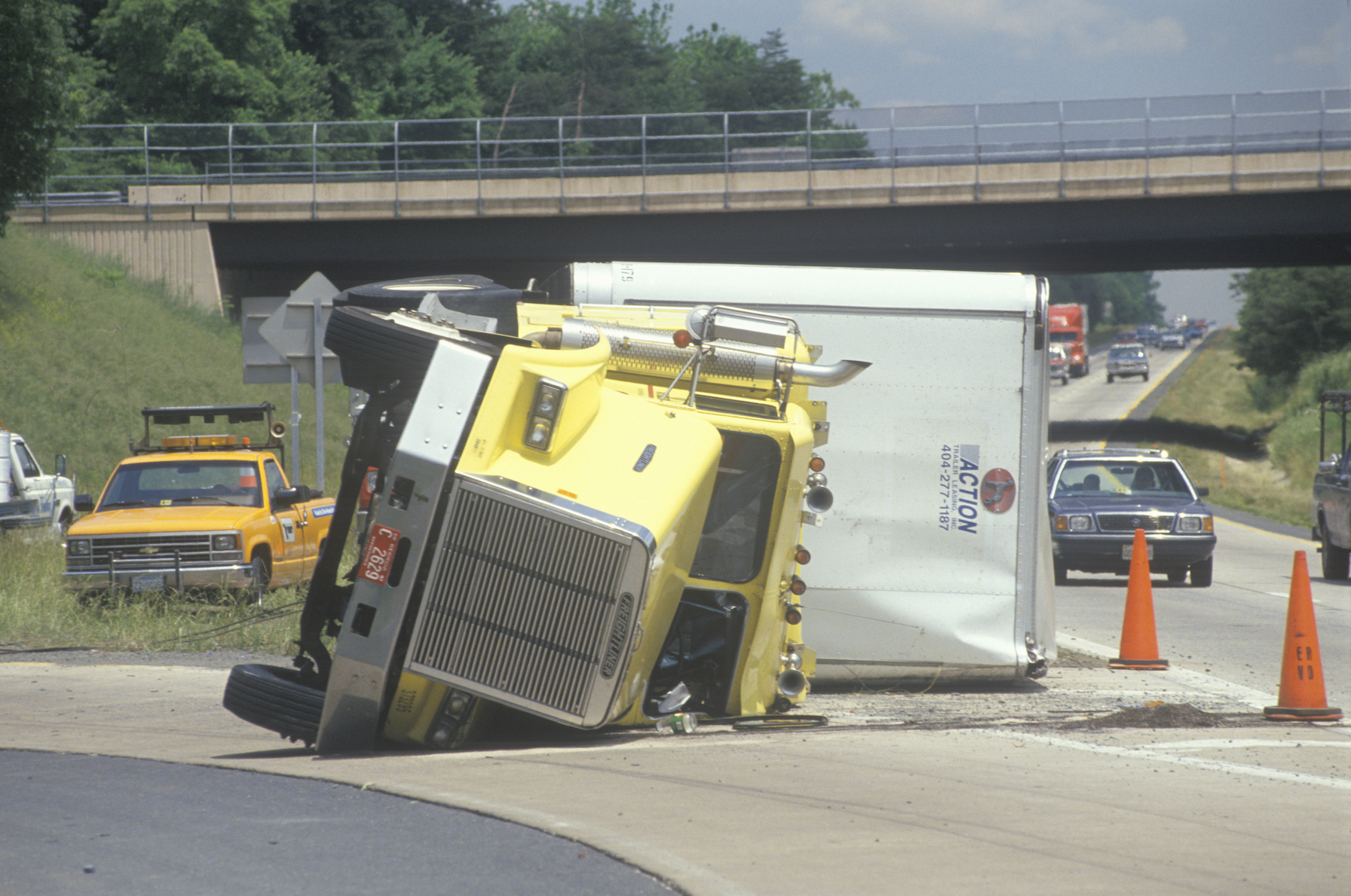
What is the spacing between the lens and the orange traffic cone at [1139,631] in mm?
A: 10727

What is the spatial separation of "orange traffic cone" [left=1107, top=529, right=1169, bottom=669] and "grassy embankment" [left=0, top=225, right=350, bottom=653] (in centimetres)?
1375

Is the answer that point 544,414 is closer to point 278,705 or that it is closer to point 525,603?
point 525,603

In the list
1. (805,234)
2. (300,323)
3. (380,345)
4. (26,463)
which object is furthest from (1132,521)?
(805,234)

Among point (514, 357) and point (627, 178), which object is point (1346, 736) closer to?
point (514, 357)

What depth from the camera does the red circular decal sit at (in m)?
9.45

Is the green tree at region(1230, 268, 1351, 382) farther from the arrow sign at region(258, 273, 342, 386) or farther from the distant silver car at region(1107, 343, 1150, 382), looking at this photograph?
the arrow sign at region(258, 273, 342, 386)

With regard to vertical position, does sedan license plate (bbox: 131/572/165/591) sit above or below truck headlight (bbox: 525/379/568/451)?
below

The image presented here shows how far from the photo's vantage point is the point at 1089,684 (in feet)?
32.7

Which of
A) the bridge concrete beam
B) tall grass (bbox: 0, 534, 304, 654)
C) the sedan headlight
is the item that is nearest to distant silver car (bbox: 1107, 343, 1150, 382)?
the bridge concrete beam

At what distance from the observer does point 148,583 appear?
43.4 ft

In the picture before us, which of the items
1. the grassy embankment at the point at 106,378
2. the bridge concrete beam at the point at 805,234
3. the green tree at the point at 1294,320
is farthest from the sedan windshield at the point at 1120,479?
the green tree at the point at 1294,320

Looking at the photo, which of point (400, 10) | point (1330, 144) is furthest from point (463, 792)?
point (400, 10)

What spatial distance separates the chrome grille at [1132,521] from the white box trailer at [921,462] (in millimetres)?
9236

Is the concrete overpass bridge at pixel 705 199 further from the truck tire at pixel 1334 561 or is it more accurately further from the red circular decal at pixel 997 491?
the red circular decal at pixel 997 491
